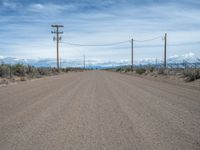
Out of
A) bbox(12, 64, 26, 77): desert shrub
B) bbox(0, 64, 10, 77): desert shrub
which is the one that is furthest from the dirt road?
bbox(12, 64, 26, 77): desert shrub

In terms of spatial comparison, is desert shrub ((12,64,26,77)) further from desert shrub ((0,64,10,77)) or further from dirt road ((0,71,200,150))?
dirt road ((0,71,200,150))

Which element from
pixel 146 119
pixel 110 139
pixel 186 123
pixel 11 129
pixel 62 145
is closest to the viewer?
pixel 62 145

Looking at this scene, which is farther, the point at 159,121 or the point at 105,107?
the point at 105,107

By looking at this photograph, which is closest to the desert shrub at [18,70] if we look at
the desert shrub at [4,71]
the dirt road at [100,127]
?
the desert shrub at [4,71]

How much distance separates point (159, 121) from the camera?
8766 millimetres

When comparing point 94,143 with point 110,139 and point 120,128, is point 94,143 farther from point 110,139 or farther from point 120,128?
point 120,128

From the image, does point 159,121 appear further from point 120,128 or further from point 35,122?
point 35,122

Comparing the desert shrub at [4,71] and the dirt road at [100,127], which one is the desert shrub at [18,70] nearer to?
the desert shrub at [4,71]

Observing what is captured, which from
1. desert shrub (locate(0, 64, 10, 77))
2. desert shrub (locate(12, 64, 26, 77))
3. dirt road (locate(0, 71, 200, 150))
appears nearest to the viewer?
dirt road (locate(0, 71, 200, 150))

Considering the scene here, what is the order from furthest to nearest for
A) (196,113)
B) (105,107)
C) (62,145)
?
(105,107)
(196,113)
(62,145)

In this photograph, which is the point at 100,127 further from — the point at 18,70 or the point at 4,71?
the point at 18,70

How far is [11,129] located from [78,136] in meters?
1.92

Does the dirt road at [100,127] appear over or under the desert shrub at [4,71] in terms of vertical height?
under

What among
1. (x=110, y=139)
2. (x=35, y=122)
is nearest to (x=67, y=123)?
(x=35, y=122)
